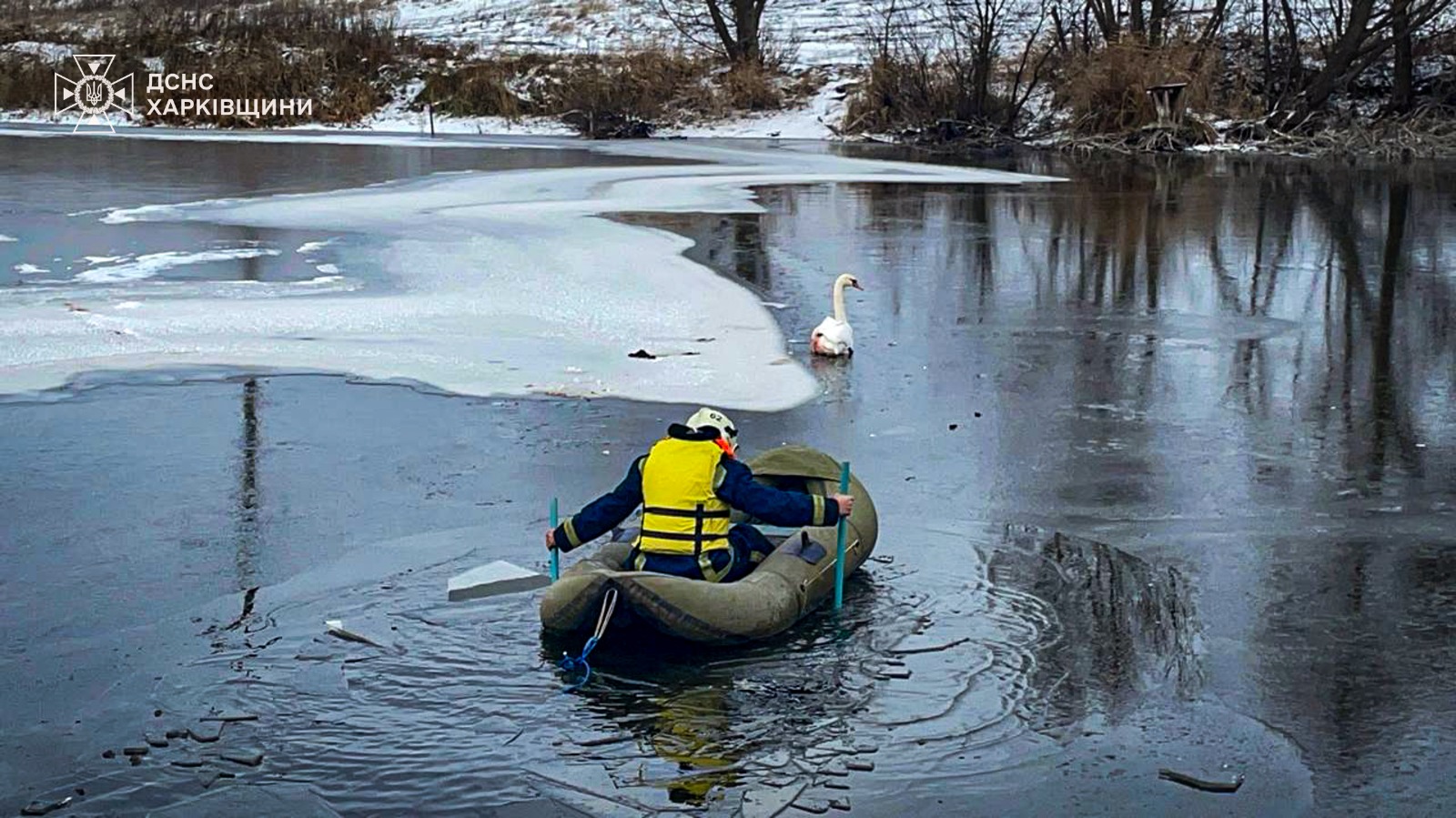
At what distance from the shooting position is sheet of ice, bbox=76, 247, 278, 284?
14.6 metres

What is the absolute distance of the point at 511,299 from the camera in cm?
1344

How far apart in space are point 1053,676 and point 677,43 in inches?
1746

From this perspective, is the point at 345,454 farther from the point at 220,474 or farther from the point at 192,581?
the point at 192,581

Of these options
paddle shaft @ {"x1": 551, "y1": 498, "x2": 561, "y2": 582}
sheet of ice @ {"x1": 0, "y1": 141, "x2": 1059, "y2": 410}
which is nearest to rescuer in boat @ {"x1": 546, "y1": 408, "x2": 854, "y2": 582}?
paddle shaft @ {"x1": 551, "y1": 498, "x2": 561, "y2": 582}

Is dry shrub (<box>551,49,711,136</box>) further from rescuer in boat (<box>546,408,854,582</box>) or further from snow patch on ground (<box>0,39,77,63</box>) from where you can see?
rescuer in boat (<box>546,408,854,582</box>)

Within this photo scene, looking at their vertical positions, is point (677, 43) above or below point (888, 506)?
above

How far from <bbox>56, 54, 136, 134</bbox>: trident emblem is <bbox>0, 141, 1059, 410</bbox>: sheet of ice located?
31.2 meters

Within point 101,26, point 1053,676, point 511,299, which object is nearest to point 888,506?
point 1053,676

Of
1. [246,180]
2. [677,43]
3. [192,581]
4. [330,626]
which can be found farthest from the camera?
[677,43]

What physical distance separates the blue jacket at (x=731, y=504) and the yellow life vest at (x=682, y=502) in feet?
0.15

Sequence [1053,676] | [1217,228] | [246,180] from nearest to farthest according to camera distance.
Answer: [1053,676] → [1217,228] → [246,180]

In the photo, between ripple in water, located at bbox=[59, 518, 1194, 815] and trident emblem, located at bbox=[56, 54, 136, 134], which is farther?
trident emblem, located at bbox=[56, 54, 136, 134]

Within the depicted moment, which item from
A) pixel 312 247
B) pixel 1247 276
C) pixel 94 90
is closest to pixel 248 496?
pixel 312 247

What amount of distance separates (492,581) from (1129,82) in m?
30.4
